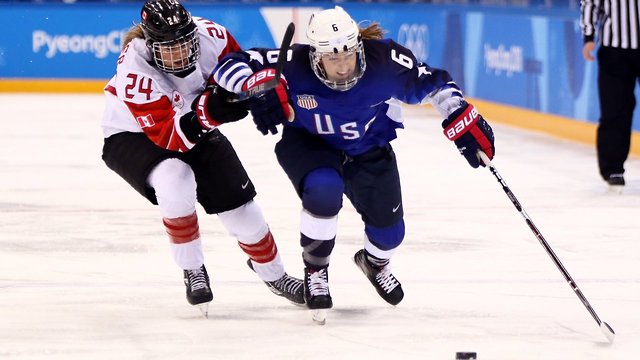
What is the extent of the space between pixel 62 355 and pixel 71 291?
2.80 feet

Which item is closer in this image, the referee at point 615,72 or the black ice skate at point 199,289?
the black ice skate at point 199,289

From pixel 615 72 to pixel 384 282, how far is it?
3066 millimetres

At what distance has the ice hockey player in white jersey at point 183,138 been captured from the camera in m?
3.66

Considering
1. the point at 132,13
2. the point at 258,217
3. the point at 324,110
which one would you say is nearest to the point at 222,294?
the point at 258,217

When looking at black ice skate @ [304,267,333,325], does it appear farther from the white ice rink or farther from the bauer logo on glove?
the bauer logo on glove

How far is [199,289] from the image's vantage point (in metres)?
3.82

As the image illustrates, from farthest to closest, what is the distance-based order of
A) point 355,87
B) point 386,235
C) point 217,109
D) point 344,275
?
point 344,275 < point 386,235 < point 355,87 < point 217,109

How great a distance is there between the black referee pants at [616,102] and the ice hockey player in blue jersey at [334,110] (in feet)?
9.75

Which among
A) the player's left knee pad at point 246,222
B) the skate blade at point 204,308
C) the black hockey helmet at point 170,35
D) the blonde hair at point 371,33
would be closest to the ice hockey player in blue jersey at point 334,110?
the blonde hair at point 371,33

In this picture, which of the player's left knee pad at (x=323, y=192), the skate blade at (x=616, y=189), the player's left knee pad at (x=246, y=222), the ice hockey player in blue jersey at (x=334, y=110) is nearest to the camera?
the ice hockey player in blue jersey at (x=334, y=110)

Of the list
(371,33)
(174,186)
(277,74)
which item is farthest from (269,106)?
(371,33)

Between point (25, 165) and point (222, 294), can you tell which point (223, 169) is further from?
point (25, 165)

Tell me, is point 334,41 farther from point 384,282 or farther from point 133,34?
point 384,282

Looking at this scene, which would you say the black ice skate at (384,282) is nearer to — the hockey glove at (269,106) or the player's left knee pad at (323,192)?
the player's left knee pad at (323,192)
